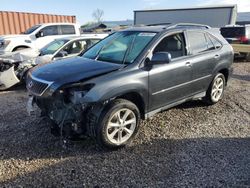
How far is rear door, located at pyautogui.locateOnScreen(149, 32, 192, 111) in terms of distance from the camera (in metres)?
4.31

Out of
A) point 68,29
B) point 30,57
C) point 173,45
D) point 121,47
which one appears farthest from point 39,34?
point 173,45

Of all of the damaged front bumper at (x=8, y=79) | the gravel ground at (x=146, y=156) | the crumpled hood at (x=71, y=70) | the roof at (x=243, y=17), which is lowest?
the roof at (x=243, y=17)

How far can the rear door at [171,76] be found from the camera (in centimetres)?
431

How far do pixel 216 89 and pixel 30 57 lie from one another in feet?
16.6

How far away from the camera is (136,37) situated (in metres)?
4.70

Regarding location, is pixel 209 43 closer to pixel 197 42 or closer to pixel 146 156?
pixel 197 42

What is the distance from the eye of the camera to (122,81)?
151 inches

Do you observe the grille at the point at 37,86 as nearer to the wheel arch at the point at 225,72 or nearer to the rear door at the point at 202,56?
the rear door at the point at 202,56

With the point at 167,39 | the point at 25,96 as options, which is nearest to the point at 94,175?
the point at 167,39

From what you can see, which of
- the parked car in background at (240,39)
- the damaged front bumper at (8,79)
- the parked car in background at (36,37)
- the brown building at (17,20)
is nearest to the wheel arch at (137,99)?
the damaged front bumper at (8,79)

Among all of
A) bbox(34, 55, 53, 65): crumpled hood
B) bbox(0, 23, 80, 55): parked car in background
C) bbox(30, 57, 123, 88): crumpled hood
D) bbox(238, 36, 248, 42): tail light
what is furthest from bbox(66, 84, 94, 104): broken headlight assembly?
bbox(238, 36, 248, 42): tail light

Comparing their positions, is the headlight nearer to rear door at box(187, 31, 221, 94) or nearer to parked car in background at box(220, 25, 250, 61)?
rear door at box(187, 31, 221, 94)

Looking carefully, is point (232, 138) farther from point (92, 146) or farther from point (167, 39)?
point (92, 146)

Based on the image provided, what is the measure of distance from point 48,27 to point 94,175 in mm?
10689
